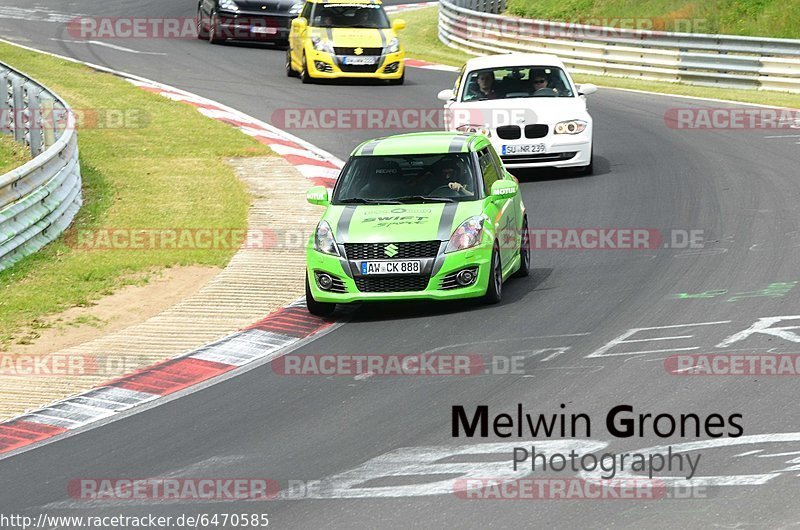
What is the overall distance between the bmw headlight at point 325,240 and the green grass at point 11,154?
293 inches

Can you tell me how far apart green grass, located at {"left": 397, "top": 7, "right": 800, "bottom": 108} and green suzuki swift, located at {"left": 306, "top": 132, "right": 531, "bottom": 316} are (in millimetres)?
14169

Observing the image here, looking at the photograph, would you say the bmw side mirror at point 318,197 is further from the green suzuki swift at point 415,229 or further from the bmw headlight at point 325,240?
the bmw headlight at point 325,240

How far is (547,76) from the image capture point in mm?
19797

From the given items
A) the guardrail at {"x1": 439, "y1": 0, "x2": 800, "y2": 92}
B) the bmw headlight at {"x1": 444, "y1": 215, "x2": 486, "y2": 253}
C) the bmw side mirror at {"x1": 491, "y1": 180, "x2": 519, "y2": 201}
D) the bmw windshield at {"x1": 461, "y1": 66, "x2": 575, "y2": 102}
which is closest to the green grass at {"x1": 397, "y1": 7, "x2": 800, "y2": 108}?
the guardrail at {"x1": 439, "y1": 0, "x2": 800, "y2": 92}

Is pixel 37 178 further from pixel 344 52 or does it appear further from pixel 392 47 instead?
pixel 392 47

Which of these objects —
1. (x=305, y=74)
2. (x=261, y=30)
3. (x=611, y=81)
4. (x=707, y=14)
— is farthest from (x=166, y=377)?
(x=707, y=14)

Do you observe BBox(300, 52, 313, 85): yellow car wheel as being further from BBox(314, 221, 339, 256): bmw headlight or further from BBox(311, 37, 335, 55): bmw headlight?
BBox(314, 221, 339, 256): bmw headlight

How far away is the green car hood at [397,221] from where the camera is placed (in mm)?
12430


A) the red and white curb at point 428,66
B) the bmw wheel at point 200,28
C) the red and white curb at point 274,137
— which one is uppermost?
the bmw wheel at point 200,28

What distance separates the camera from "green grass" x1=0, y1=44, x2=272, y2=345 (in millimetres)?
14141

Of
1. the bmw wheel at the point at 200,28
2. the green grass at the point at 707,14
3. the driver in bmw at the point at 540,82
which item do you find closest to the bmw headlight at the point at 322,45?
the bmw wheel at the point at 200,28

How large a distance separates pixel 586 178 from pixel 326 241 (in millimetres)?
7441

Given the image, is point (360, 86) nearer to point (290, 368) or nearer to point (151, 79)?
point (151, 79)

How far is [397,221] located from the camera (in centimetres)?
1260
